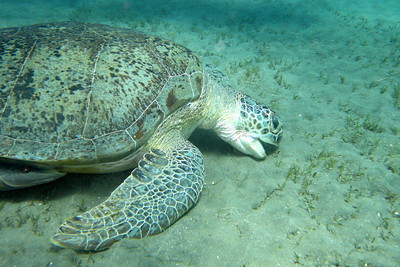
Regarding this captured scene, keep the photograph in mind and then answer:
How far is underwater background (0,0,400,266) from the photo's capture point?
2129 millimetres

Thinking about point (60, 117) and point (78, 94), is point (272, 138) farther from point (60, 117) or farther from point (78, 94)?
point (60, 117)

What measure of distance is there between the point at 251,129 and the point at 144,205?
1.91 metres

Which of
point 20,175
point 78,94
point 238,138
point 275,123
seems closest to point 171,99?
point 78,94

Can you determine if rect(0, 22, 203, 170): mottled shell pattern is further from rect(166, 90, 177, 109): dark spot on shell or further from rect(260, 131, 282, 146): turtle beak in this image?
rect(260, 131, 282, 146): turtle beak

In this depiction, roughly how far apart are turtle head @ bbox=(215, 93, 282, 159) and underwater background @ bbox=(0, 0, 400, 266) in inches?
7.5

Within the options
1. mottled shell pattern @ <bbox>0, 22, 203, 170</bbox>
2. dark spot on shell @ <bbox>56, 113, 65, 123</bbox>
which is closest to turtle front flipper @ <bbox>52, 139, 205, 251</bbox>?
mottled shell pattern @ <bbox>0, 22, 203, 170</bbox>

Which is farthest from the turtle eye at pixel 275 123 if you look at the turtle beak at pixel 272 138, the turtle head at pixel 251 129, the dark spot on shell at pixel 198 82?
the dark spot on shell at pixel 198 82

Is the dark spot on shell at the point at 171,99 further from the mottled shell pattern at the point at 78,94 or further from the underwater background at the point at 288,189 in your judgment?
the underwater background at the point at 288,189

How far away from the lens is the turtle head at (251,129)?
131 inches

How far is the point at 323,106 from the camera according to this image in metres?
4.66

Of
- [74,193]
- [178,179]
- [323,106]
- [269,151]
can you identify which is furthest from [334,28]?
[74,193]

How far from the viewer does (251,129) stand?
340 cm

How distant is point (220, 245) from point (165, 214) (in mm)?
594

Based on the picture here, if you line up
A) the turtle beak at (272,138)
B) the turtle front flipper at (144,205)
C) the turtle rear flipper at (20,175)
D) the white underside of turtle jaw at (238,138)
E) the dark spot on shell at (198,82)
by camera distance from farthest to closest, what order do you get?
1. the turtle beak at (272,138)
2. the white underside of turtle jaw at (238,138)
3. the dark spot on shell at (198,82)
4. the turtle rear flipper at (20,175)
5. the turtle front flipper at (144,205)
